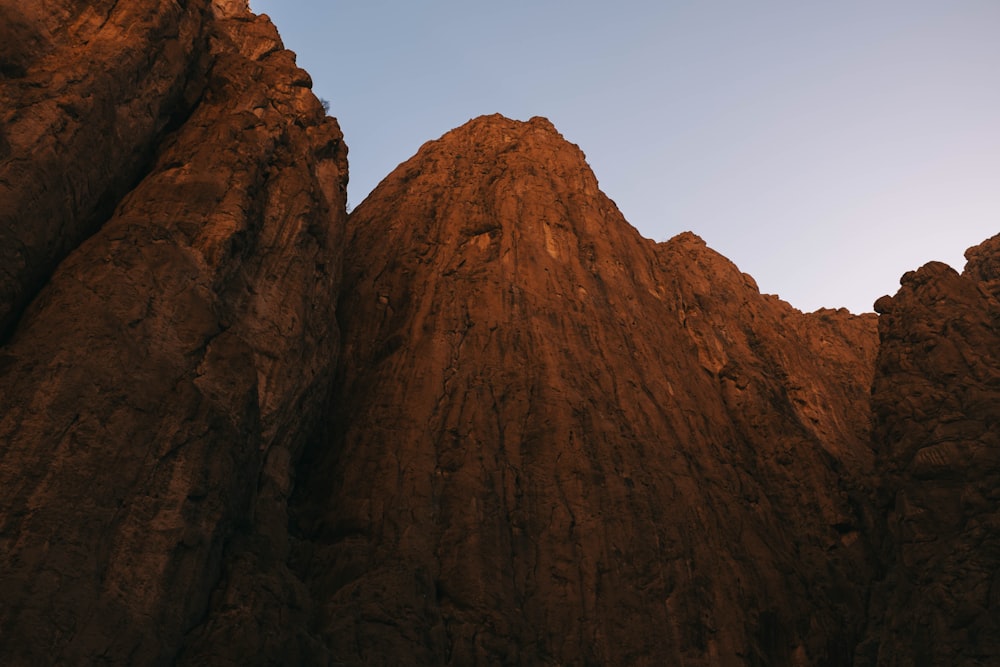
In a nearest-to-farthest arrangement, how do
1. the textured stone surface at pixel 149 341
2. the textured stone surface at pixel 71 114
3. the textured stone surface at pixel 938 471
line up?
the textured stone surface at pixel 149 341, the textured stone surface at pixel 71 114, the textured stone surface at pixel 938 471

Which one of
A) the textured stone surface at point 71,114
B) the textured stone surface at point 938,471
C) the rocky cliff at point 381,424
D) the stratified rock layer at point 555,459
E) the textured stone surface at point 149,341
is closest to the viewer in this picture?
the textured stone surface at point 149,341

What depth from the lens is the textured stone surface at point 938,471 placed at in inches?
1151

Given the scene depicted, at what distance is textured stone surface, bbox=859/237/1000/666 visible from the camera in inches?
1151

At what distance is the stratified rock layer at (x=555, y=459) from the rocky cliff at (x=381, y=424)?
130 millimetres

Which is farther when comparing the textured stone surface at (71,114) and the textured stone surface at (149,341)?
the textured stone surface at (71,114)

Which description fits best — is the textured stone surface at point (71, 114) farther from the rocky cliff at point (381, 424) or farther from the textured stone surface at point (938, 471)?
the textured stone surface at point (938, 471)

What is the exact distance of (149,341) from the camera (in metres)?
24.9

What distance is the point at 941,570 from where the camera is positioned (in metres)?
30.6

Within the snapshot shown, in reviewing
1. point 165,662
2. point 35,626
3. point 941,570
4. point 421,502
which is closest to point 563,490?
point 421,502

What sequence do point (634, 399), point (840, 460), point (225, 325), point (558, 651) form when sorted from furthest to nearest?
1. point (840, 460)
2. point (634, 399)
3. point (558, 651)
4. point (225, 325)

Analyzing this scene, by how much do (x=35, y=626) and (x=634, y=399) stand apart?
2460 centimetres

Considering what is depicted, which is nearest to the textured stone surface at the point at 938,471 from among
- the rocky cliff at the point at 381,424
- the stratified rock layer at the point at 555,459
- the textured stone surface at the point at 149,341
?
the rocky cliff at the point at 381,424

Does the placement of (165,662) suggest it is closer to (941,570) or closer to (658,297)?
(941,570)

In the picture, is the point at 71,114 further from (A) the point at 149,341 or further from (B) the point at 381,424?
(B) the point at 381,424
